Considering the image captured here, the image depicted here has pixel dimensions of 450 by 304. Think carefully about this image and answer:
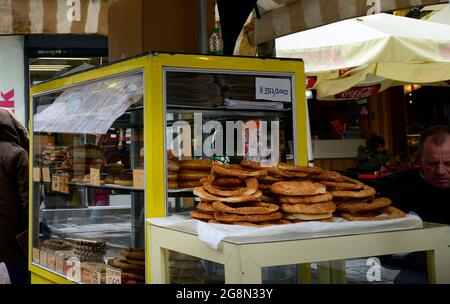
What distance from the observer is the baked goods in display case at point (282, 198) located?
2154 millimetres

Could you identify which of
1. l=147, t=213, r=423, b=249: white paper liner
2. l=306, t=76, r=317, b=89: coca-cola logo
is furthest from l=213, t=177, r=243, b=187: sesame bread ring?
l=306, t=76, r=317, b=89: coca-cola logo

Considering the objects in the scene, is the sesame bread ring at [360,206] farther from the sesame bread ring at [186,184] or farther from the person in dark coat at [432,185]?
the person in dark coat at [432,185]

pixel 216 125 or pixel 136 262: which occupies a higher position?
pixel 216 125

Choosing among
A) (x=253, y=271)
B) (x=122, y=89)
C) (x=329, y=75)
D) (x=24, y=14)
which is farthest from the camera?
(x=329, y=75)

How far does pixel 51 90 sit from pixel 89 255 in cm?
114

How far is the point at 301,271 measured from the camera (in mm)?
2326

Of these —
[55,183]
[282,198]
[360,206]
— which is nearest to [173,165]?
[282,198]

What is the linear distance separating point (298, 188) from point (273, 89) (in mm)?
991

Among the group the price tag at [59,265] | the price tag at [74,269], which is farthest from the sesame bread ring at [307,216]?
the price tag at [59,265]

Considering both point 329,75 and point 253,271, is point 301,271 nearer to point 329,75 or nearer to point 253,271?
point 253,271

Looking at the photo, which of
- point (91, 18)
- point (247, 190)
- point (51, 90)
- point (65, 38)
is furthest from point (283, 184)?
point (65, 38)

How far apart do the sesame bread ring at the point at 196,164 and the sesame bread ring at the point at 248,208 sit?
2.41 feet

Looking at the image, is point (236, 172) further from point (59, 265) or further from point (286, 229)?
point (59, 265)

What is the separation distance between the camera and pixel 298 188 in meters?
2.22
